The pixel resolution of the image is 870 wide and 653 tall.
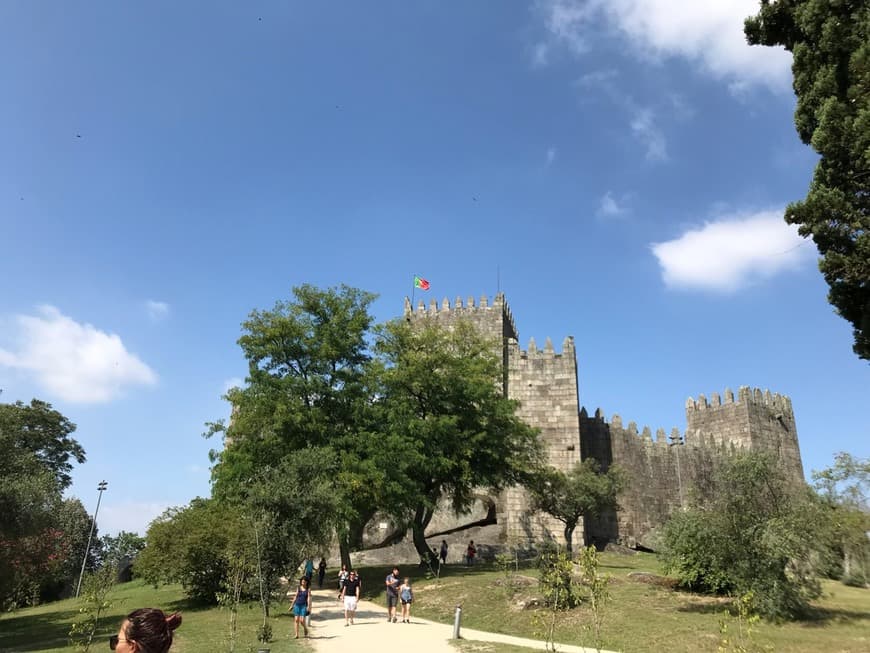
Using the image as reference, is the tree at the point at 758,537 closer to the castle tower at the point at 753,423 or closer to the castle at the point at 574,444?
the castle at the point at 574,444

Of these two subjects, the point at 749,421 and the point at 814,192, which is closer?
the point at 814,192

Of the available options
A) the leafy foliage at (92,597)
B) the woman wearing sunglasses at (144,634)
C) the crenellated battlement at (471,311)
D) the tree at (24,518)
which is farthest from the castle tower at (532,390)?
the woman wearing sunglasses at (144,634)

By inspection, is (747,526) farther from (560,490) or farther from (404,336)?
(404,336)

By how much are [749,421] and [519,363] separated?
60.7 ft

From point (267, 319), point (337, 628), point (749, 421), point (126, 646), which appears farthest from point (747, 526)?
point (749, 421)

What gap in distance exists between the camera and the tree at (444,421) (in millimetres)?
25266

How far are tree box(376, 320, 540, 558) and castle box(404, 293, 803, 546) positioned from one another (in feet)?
17.4

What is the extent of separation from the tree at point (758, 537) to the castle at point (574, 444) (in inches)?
633

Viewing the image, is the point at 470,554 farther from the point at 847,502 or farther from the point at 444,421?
the point at 847,502

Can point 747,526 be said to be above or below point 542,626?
above

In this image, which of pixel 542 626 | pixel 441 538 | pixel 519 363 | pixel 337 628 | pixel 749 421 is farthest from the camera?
pixel 749 421

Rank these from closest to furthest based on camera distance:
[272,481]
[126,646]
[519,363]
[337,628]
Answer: [126,646] < [337,628] < [272,481] < [519,363]

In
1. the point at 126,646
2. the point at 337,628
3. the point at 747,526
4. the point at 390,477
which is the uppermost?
the point at 390,477

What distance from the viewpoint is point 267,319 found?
80.4 ft
